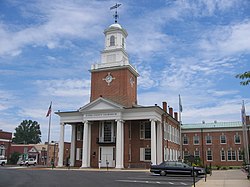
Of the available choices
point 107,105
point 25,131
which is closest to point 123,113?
point 107,105

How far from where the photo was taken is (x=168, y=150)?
4847cm

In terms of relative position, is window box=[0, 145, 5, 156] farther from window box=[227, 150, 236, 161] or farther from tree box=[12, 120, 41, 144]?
tree box=[12, 120, 41, 144]

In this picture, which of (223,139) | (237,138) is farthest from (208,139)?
(237,138)

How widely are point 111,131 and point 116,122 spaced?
6.37ft

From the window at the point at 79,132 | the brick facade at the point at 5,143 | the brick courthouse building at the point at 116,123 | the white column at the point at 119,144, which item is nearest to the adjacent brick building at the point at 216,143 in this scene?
the brick courthouse building at the point at 116,123

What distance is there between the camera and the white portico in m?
41.0

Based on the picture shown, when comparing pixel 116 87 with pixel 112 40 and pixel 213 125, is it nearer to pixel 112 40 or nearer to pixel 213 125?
pixel 112 40

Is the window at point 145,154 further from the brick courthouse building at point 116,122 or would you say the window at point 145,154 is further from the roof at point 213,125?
the roof at point 213,125

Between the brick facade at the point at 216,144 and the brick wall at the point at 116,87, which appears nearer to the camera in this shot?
the brick wall at the point at 116,87

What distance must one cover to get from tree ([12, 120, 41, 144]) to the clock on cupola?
79.3 meters

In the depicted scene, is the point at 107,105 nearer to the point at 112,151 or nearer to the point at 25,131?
the point at 112,151

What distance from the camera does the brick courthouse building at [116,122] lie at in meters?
41.8

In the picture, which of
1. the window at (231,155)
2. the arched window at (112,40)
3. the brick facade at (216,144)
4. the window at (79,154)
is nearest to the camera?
the window at (79,154)

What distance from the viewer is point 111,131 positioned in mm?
44188
